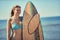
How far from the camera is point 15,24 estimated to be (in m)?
1.65

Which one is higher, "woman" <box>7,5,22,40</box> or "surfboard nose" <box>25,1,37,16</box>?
"surfboard nose" <box>25,1,37,16</box>

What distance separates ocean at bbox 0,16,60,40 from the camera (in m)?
1.65

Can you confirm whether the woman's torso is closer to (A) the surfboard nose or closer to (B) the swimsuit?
(B) the swimsuit

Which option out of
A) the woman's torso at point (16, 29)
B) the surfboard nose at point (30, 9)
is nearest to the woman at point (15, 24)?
the woman's torso at point (16, 29)

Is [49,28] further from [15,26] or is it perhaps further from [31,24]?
[15,26]

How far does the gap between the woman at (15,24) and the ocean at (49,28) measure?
6 cm

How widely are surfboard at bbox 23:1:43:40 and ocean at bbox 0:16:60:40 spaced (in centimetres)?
6

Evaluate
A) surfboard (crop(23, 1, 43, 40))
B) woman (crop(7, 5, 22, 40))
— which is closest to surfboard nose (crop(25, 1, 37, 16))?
surfboard (crop(23, 1, 43, 40))

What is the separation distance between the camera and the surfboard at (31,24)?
165cm

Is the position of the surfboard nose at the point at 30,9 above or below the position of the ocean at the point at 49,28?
above

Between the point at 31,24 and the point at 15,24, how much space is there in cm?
19

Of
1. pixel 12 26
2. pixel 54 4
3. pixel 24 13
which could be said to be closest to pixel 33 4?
pixel 24 13

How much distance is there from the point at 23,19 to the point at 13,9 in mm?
175

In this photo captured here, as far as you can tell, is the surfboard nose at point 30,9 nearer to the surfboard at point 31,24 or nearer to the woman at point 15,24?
the surfboard at point 31,24
